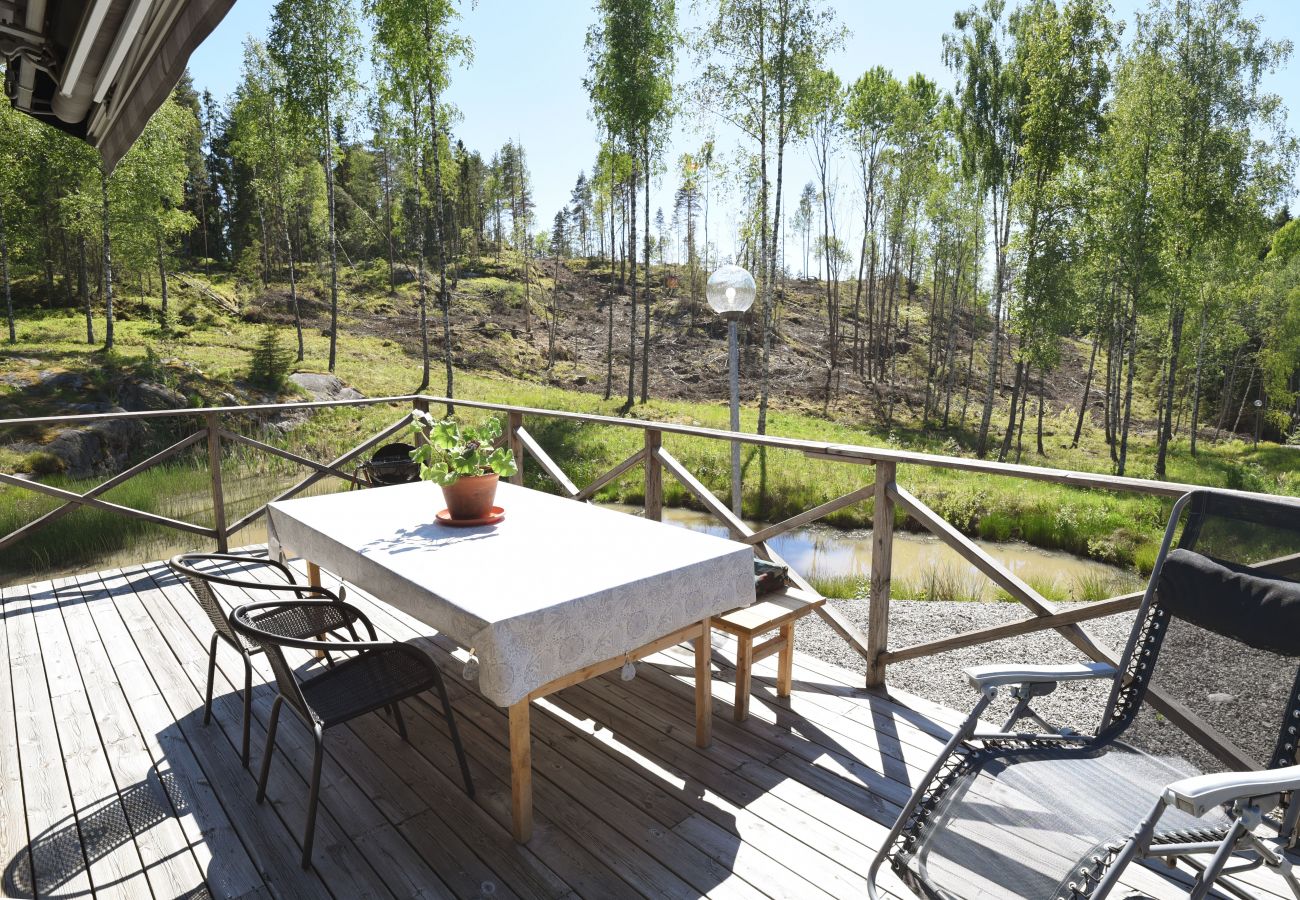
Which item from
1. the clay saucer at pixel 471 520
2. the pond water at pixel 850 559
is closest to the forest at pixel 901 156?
the pond water at pixel 850 559

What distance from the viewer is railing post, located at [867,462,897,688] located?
2.82m

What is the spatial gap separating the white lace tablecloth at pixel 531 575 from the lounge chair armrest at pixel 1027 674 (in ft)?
2.70

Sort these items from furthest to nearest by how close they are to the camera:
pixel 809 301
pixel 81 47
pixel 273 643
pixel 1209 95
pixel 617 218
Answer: pixel 809 301, pixel 617 218, pixel 1209 95, pixel 81 47, pixel 273 643

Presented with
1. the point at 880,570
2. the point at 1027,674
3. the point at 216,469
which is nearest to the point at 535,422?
the point at 216,469

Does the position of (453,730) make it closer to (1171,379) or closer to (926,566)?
(926,566)

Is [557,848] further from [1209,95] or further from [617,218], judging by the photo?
[617,218]

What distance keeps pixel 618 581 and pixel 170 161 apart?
66.5 feet

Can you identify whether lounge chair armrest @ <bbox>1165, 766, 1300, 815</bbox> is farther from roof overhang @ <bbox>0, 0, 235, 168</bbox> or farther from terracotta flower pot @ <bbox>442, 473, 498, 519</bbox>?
roof overhang @ <bbox>0, 0, 235, 168</bbox>

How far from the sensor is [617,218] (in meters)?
28.1

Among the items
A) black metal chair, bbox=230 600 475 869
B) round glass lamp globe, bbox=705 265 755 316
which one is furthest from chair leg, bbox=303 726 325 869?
round glass lamp globe, bbox=705 265 755 316

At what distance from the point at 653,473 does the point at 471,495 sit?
138 centimetres

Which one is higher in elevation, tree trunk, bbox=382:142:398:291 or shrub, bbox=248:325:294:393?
tree trunk, bbox=382:142:398:291

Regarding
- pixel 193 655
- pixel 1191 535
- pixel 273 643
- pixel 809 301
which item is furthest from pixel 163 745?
pixel 809 301

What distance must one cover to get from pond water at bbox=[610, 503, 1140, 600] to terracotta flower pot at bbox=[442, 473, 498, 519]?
12.1 ft
